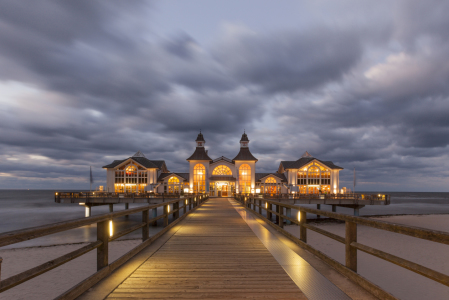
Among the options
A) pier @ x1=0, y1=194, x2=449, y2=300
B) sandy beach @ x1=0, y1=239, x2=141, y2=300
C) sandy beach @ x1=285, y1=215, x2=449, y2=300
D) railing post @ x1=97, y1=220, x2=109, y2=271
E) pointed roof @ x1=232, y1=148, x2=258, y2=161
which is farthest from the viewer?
pointed roof @ x1=232, y1=148, x2=258, y2=161

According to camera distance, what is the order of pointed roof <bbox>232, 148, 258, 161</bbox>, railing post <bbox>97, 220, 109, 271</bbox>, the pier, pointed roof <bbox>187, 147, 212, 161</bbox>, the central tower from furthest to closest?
pointed roof <bbox>232, 148, 258, 161</bbox>, pointed roof <bbox>187, 147, 212, 161</bbox>, the central tower, railing post <bbox>97, 220, 109, 271</bbox>, the pier

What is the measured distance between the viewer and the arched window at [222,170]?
4978 centimetres

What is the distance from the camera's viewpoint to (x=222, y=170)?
4991 centimetres

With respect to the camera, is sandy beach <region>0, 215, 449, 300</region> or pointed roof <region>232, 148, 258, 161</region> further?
pointed roof <region>232, 148, 258, 161</region>

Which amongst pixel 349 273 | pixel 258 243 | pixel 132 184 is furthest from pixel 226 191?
pixel 349 273

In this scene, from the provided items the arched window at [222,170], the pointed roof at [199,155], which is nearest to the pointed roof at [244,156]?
the arched window at [222,170]

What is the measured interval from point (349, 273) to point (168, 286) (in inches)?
111

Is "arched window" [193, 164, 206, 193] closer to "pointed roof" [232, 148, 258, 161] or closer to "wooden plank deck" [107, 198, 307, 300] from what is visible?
"pointed roof" [232, 148, 258, 161]

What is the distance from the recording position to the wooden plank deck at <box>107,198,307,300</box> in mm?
3807

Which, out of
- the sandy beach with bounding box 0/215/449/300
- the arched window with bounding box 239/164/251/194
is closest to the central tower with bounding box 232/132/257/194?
the arched window with bounding box 239/164/251/194

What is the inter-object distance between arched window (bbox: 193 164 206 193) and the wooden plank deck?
42393 mm

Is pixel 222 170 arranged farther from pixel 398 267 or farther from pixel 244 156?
pixel 398 267

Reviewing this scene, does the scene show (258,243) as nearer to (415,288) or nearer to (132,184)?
(415,288)

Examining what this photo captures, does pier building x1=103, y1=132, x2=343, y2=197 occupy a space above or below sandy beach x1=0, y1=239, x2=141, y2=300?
above
